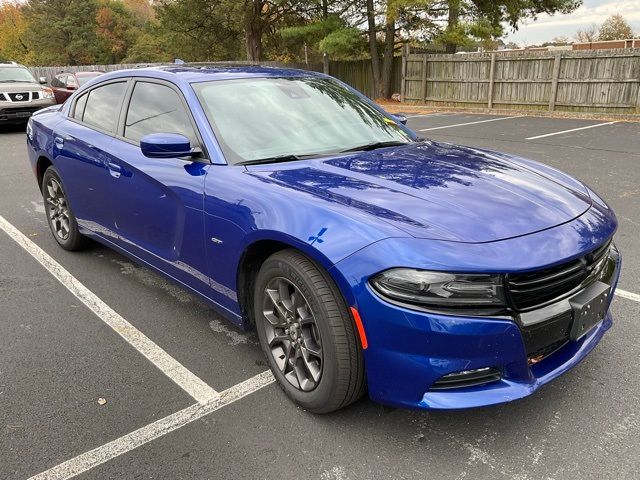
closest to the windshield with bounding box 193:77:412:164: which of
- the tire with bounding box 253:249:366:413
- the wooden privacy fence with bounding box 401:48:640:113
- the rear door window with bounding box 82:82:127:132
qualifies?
the tire with bounding box 253:249:366:413

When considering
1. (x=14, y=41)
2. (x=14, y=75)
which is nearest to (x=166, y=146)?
(x=14, y=75)

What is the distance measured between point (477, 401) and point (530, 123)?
46.6 ft

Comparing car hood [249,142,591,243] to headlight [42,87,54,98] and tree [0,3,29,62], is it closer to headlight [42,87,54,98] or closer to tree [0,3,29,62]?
headlight [42,87,54,98]

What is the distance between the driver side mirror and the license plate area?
2092mm

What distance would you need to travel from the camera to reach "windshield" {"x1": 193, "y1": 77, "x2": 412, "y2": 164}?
10.2ft

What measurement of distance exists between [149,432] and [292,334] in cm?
80

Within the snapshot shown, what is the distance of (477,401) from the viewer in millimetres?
2117

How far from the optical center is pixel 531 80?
17984 millimetres

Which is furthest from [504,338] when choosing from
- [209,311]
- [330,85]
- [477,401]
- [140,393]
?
[330,85]

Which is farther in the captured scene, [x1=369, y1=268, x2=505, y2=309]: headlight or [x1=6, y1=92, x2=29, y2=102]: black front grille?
[x1=6, y1=92, x2=29, y2=102]: black front grille

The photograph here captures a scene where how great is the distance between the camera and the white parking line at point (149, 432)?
7.45 feet

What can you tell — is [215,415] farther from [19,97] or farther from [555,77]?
[555,77]

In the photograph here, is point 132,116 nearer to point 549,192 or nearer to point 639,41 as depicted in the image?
point 549,192

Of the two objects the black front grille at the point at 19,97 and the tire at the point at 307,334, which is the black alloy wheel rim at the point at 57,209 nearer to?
the tire at the point at 307,334
